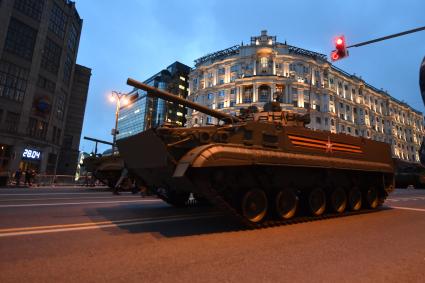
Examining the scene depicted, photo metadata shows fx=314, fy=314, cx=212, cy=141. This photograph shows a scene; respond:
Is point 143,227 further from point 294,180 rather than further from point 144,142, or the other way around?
point 294,180

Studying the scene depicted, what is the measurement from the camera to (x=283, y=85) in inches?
2431

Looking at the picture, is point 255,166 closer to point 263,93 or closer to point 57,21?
point 57,21

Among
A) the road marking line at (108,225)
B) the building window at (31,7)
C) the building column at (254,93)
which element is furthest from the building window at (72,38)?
the road marking line at (108,225)

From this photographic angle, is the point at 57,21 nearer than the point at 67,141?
Yes

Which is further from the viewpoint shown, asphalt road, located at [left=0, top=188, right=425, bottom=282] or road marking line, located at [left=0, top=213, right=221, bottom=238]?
road marking line, located at [left=0, top=213, right=221, bottom=238]

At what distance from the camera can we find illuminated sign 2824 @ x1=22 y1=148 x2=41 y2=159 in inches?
1416

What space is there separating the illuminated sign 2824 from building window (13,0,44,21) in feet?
52.0

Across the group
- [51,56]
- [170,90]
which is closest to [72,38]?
[51,56]

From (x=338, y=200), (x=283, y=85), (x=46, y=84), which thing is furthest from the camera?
(x=283, y=85)

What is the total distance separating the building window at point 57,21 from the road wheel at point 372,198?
42.3 meters

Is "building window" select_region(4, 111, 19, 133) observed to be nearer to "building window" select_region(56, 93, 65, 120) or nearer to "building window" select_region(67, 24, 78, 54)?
"building window" select_region(56, 93, 65, 120)

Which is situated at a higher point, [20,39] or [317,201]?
[20,39]

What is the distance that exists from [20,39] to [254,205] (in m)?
39.1

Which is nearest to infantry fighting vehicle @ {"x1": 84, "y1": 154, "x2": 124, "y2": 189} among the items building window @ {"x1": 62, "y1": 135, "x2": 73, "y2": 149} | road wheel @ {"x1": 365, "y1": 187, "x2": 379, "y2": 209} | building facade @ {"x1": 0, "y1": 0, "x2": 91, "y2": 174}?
road wheel @ {"x1": 365, "y1": 187, "x2": 379, "y2": 209}
